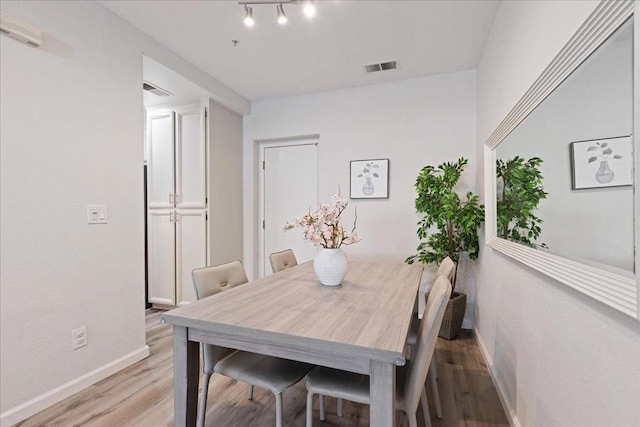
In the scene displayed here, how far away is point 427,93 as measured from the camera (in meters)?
3.14

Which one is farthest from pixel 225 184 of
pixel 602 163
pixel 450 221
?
pixel 602 163

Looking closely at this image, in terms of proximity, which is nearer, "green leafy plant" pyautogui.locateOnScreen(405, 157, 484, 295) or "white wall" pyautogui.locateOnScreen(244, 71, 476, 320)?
"green leafy plant" pyautogui.locateOnScreen(405, 157, 484, 295)

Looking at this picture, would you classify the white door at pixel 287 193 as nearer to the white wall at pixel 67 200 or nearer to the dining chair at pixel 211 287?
the white wall at pixel 67 200

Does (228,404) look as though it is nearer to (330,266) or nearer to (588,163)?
(330,266)

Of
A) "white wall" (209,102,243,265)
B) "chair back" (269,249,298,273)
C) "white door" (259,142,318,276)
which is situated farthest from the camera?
"white door" (259,142,318,276)

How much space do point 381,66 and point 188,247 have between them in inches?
114

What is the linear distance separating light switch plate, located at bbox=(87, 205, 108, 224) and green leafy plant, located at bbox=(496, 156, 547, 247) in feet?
8.57

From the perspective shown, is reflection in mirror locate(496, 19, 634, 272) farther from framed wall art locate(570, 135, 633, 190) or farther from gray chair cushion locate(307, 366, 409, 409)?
gray chair cushion locate(307, 366, 409, 409)

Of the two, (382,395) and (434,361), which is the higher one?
(382,395)

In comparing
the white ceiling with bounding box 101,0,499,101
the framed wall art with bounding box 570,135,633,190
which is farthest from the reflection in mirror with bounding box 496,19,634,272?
the white ceiling with bounding box 101,0,499,101

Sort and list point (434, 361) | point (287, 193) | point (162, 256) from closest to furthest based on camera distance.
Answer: point (434, 361)
point (162, 256)
point (287, 193)

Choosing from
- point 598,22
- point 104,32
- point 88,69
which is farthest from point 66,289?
point 598,22

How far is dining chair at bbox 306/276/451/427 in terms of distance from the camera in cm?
107

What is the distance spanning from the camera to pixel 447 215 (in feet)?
8.58
